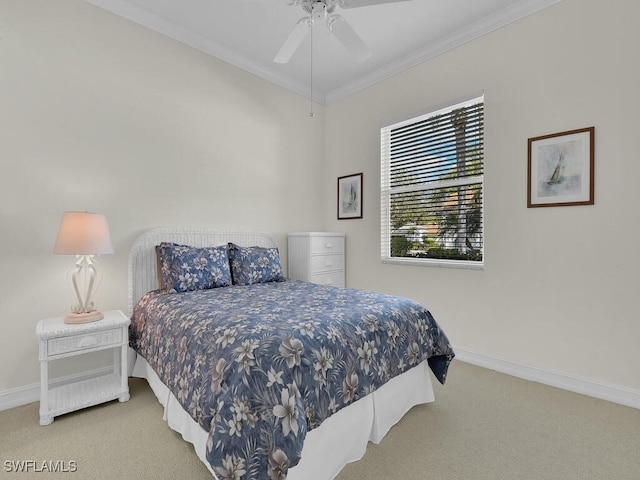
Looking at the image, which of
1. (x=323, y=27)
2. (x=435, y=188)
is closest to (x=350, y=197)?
(x=435, y=188)

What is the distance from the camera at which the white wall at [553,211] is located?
2166mm

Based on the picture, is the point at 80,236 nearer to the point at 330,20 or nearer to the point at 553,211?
the point at 330,20

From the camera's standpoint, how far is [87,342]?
2.05 meters

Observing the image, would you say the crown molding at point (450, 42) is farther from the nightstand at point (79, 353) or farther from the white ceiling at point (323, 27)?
the nightstand at point (79, 353)

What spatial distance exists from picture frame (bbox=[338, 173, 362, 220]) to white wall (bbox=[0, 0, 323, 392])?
100cm

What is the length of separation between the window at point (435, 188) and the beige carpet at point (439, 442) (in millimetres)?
1256

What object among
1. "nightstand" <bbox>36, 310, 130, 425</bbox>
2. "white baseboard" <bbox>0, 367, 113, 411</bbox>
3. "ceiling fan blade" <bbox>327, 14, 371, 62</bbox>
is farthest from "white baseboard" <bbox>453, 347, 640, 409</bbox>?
"white baseboard" <bbox>0, 367, 113, 411</bbox>

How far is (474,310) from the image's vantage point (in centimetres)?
290

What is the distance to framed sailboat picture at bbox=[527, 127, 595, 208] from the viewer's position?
7.53 ft

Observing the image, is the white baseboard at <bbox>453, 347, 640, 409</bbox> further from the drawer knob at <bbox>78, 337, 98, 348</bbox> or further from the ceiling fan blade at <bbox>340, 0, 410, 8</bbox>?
the drawer knob at <bbox>78, 337, 98, 348</bbox>

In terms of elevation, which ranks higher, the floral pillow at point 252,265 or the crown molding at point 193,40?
the crown molding at point 193,40

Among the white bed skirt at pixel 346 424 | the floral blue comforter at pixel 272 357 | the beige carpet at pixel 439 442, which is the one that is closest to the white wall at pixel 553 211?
the beige carpet at pixel 439 442

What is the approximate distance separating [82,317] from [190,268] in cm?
76

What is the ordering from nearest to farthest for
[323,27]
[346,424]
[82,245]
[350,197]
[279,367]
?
[279,367] < [346,424] < [82,245] < [323,27] < [350,197]
